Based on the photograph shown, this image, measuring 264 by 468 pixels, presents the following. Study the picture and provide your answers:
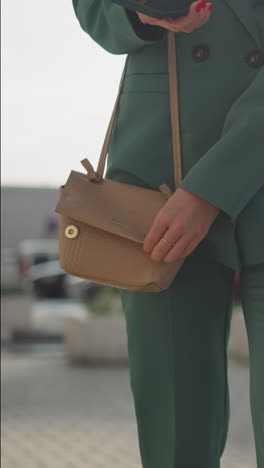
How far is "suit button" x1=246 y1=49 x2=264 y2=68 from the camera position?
1.66 metres

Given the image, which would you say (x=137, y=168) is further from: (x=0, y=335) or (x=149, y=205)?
(x=0, y=335)

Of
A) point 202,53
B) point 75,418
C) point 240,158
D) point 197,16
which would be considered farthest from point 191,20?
point 75,418

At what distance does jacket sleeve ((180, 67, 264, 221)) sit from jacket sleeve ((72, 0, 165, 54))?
24cm

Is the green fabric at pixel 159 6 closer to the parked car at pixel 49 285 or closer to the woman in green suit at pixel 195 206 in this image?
the woman in green suit at pixel 195 206

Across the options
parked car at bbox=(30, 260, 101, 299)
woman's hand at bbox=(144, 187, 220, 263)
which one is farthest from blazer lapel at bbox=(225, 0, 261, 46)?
parked car at bbox=(30, 260, 101, 299)

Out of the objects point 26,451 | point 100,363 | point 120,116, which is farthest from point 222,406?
point 100,363

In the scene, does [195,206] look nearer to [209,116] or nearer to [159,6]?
[209,116]

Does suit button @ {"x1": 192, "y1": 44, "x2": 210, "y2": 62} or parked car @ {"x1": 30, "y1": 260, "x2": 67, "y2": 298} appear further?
parked car @ {"x1": 30, "y1": 260, "x2": 67, "y2": 298}

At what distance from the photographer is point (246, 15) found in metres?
1.66

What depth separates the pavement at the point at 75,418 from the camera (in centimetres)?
402

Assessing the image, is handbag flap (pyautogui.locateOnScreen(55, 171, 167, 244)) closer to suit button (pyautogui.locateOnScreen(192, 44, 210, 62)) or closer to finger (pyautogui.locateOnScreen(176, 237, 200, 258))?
finger (pyautogui.locateOnScreen(176, 237, 200, 258))

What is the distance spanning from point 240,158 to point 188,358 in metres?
0.43

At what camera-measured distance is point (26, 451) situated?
4.14m

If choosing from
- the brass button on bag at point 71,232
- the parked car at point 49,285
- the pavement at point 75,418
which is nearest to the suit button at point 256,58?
the brass button on bag at point 71,232
